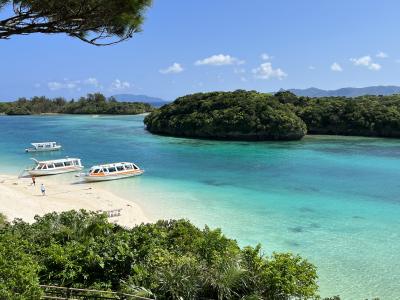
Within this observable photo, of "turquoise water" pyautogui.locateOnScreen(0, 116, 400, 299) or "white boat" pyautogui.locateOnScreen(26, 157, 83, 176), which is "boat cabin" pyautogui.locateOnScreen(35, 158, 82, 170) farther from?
"turquoise water" pyautogui.locateOnScreen(0, 116, 400, 299)

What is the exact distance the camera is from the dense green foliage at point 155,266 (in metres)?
9.97

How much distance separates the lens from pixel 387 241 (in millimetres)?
21703

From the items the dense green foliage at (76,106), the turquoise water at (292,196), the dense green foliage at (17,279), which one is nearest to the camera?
the dense green foliage at (17,279)

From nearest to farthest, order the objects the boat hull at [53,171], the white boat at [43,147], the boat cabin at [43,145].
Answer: the boat hull at [53,171]
the white boat at [43,147]
the boat cabin at [43,145]

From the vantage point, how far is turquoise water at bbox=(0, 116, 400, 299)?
63.4ft

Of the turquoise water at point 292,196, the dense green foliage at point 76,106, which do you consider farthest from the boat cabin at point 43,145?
the dense green foliage at point 76,106

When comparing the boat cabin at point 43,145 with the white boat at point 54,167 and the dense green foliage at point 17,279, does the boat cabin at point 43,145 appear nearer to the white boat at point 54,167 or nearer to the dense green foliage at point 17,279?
the white boat at point 54,167

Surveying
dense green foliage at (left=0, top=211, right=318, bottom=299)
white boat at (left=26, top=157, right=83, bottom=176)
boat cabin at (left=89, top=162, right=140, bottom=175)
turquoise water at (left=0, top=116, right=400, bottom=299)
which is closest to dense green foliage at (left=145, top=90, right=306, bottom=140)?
turquoise water at (left=0, top=116, right=400, bottom=299)

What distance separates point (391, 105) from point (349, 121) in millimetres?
12173

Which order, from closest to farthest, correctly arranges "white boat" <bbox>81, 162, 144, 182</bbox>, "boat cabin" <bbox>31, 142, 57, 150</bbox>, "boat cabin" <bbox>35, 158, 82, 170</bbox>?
"white boat" <bbox>81, 162, 144, 182</bbox> → "boat cabin" <bbox>35, 158, 82, 170</bbox> → "boat cabin" <bbox>31, 142, 57, 150</bbox>

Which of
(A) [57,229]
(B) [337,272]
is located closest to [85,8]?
(A) [57,229]

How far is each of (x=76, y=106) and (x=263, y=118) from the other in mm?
129002

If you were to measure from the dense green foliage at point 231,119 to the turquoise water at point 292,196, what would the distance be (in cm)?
1047

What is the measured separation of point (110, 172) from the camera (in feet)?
128
